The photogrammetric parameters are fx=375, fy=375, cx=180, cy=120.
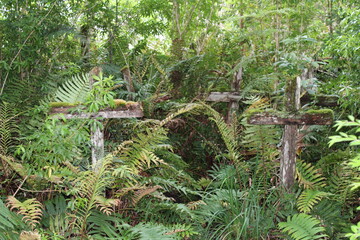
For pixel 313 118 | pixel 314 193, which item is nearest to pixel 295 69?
pixel 313 118

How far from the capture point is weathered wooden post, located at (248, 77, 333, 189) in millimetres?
2955

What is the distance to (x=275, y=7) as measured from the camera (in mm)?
4793

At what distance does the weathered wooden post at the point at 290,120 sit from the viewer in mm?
2955

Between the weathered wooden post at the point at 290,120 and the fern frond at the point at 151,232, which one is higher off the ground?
the weathered wooden post at the point at 290,120

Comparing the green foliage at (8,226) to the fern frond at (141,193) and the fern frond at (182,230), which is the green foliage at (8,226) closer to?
the fern frond at (141,193)

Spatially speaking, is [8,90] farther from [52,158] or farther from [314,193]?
[314,193]

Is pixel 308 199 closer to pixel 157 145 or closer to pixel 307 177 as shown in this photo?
pixel 307 177

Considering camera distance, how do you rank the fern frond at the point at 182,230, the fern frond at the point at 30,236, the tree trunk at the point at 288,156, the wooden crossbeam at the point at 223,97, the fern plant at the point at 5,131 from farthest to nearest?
the wooden crossbeam at the point at 223,97
the tree trunk at the point at 288,156
the fern plant at the point at 5,131
the fern frond at the point at 182,230
the fern frond at the point at 30,236

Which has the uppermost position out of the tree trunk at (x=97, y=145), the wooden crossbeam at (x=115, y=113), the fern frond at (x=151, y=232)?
the wooden crossbeam at (x=115, y=113)

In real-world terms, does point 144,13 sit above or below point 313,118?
above

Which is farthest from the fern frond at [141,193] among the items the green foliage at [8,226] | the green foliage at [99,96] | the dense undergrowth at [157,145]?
the green foliage at [8,226]

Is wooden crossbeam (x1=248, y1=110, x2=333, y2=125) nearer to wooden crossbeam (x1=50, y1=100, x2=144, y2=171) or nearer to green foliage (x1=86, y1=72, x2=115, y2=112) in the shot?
wooden crossbeam (x1=50, y1=100, x2=144, y2=171)

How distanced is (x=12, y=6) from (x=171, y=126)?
79.8 inches

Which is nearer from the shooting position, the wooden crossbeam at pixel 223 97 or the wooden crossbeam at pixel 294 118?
the wooden crossbeam at pixel 294 118
